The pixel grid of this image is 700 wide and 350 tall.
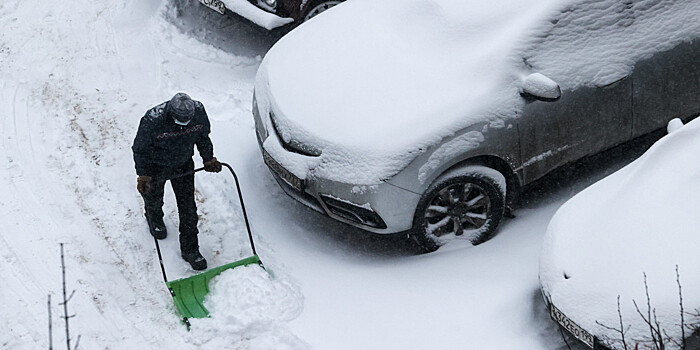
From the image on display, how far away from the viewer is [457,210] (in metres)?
6.45

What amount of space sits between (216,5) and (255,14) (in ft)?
1.36

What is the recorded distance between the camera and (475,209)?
6.52 m

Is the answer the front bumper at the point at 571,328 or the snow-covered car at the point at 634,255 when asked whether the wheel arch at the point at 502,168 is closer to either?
the snow-covered car at the point at 634,255

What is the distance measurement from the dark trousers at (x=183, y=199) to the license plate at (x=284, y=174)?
605 millimetres

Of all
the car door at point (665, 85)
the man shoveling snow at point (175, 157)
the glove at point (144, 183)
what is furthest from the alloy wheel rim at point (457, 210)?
the glove at point (144, 183)

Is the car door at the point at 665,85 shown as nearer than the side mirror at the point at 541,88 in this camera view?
No

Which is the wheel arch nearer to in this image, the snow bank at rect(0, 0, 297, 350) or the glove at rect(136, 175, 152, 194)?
the snow bank at rect(0, 0, 297, 350)

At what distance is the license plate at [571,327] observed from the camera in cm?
528

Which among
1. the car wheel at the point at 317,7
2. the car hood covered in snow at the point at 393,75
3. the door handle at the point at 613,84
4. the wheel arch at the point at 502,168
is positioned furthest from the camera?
the car wheel at the point at 317,7

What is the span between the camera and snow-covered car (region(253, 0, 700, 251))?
6.20 metres

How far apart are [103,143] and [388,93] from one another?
2596 mm

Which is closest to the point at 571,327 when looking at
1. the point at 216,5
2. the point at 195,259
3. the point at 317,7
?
the point at 195,259

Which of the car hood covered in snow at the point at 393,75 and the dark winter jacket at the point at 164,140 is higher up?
the car hood covered in snow at the point at 393,75

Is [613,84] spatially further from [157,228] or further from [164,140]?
[157,228]
